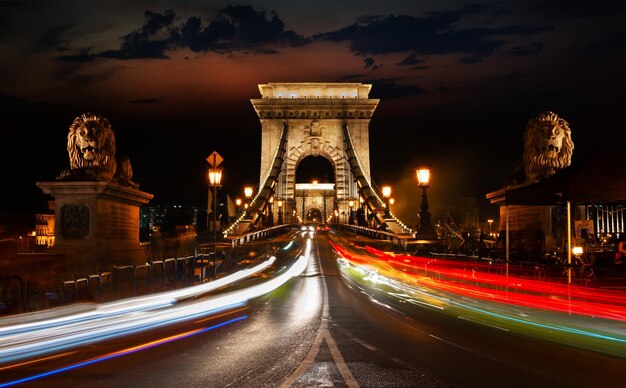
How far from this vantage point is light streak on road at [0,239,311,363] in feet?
28.7

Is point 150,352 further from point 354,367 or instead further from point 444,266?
point 444,266

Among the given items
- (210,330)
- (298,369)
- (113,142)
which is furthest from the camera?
(113,142)

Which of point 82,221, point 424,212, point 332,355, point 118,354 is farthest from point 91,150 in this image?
point 332,355

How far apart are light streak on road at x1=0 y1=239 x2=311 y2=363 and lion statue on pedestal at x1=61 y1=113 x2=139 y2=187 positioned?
7741mm

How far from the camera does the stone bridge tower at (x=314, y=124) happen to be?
94750mm

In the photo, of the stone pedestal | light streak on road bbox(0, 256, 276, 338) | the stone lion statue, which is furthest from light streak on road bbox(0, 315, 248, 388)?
the stone lion statue

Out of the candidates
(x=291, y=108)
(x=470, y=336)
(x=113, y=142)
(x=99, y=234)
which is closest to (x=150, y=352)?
(x=470, y=336)

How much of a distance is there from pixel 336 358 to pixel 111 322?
4.39 metres

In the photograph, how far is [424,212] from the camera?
77.7 ft

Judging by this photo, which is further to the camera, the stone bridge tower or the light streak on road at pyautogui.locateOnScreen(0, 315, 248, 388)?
the stone bridge tower

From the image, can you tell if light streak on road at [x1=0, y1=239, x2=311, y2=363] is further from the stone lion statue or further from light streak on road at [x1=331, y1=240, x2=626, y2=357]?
the stone lion statue

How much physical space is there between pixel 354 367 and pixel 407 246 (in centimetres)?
2049

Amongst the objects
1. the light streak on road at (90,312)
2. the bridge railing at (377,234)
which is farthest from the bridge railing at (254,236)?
the light streak on road at (90,312)

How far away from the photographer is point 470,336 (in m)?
10.2
